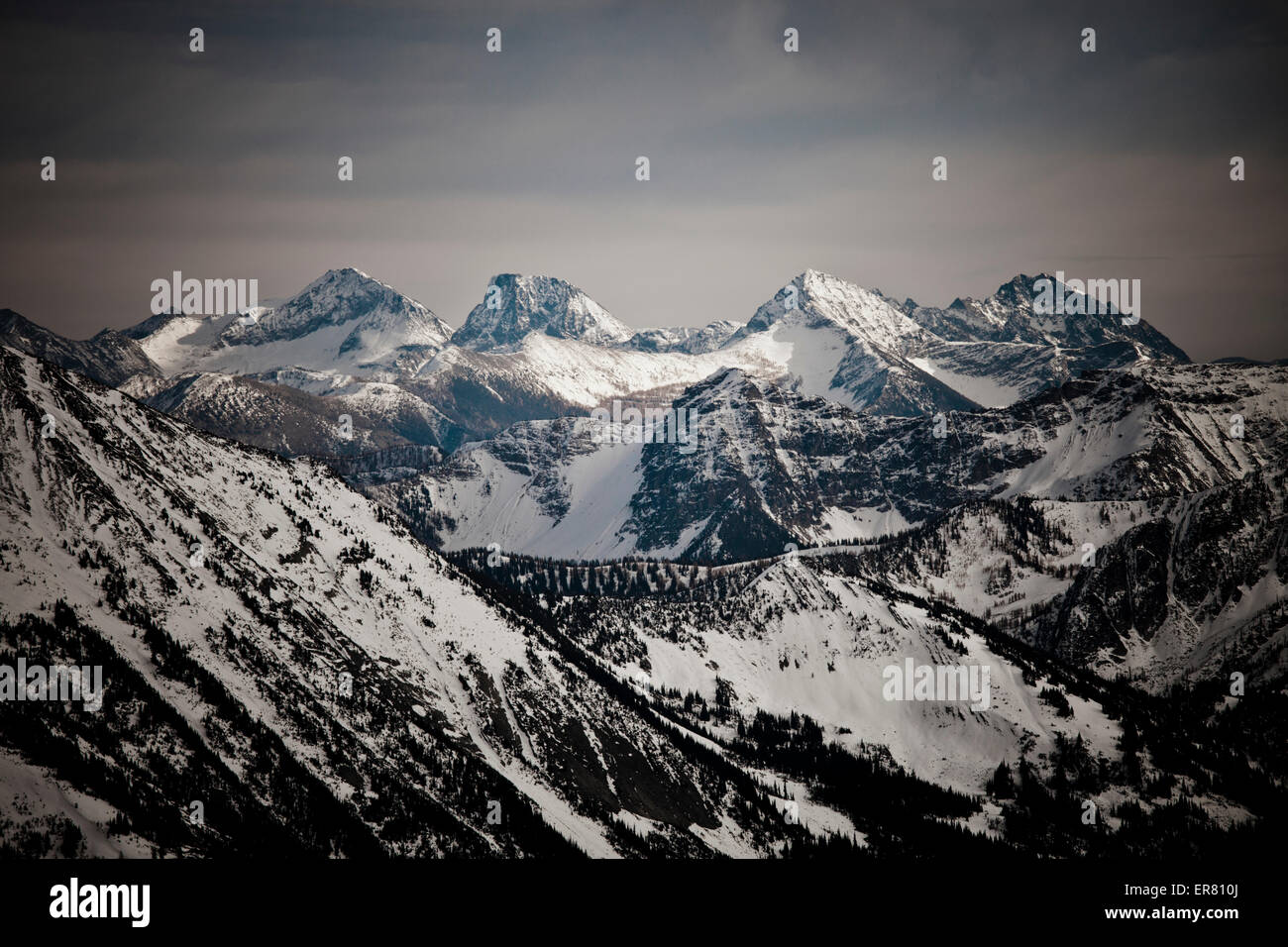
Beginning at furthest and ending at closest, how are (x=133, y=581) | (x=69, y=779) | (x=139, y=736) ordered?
(x=133, y=581)
(x=139, y=736)
(x=69, y=779)
